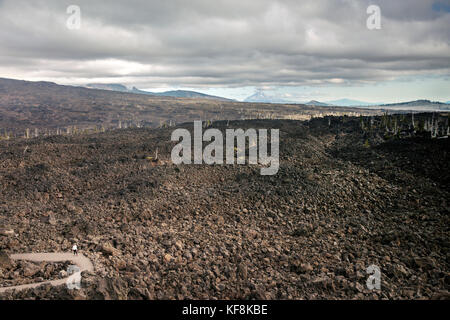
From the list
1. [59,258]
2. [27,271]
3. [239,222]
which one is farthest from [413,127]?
[27,271]

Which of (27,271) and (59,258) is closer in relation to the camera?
(27,271)

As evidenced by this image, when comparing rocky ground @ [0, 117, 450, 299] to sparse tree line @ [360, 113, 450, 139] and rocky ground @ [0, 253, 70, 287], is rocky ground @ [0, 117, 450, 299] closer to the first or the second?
rocky ground @ [0, 253, 70, 287]

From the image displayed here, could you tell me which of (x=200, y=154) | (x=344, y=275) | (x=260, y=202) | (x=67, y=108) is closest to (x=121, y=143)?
(x=200, y=154)

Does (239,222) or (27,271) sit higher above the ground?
(239,222)

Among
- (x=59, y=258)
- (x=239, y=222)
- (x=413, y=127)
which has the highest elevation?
(x=413, y=127)

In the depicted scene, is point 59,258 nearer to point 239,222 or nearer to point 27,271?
point 27,271

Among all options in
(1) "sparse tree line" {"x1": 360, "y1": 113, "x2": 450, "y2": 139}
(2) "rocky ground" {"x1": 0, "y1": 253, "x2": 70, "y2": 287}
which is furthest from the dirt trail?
(1) "sparse tree line" {"x1": 360, "y1": 113, "x2": 450, "y2": 139}
